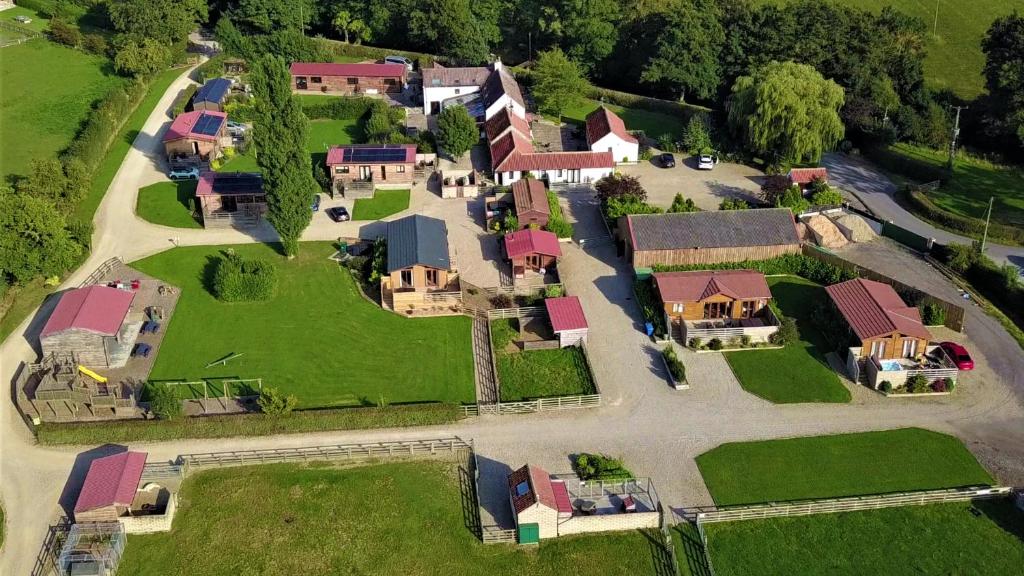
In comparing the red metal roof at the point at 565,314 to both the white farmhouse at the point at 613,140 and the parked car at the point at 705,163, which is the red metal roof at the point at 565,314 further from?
the parked car at the point at 705,163

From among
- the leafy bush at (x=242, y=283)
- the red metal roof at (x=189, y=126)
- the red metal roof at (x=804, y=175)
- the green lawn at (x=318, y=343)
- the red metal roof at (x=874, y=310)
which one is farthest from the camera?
the red metal roof at (x=189, y=126)

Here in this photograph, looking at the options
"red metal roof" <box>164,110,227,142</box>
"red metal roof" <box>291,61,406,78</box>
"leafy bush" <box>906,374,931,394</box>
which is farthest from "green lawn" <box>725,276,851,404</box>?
"red metal roof" <box>291,61,406,78</box>

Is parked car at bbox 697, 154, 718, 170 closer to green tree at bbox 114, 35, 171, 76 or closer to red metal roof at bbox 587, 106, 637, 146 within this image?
red metal roof at bbox 587, 106, 637, 146

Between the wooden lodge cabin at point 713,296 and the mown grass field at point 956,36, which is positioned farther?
the mown grass field at point 956,36

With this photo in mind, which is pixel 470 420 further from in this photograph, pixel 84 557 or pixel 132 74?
pixel 132 74

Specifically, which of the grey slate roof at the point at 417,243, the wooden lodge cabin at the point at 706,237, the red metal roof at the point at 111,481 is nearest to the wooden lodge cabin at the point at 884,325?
the wooden lodge cabin at the point at 706,237

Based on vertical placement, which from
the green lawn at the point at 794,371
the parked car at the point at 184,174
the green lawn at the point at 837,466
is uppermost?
the parked car at the point at 184,174

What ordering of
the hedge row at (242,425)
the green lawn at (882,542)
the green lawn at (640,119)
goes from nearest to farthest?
the green lawn at (882,542) < the hedge row at (242,425) < the green lawn at (640,119)
